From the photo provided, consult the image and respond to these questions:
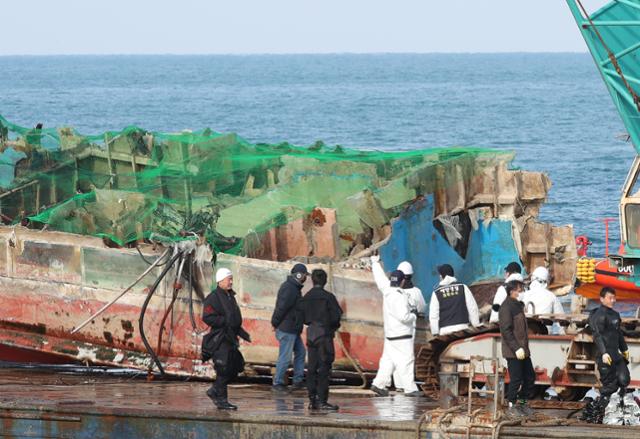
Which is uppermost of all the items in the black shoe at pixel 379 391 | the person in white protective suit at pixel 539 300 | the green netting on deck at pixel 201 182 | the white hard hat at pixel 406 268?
the green netting on deck at pixel 201 182

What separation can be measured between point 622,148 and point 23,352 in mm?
49404

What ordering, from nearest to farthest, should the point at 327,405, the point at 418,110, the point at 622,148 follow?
1. the point at 327,405
2. the point at 622,148
3. the point at 418,110

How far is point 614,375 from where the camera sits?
1653 cm

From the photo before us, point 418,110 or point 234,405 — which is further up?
point 418,110

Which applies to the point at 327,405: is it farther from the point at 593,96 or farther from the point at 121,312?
the point at 593,96

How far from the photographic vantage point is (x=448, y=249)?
22.5 meters

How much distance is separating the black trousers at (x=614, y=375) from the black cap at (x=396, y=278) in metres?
3.16

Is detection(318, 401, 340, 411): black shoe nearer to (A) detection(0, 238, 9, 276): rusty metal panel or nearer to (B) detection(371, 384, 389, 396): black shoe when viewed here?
(B) detection(371, 384, 389, 396): black shoe

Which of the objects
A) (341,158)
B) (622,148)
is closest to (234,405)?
(341,158)

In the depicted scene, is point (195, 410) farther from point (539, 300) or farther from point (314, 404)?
point (539, 300)

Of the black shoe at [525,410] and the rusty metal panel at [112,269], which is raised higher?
the rusty metal panel at [112,269]

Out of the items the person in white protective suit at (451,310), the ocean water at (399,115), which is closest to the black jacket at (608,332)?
the person in white protective suit at (451,310)

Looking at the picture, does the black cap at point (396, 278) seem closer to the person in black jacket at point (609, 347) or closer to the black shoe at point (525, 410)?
the black shoe at point (525, 410)

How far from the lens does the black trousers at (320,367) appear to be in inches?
683
